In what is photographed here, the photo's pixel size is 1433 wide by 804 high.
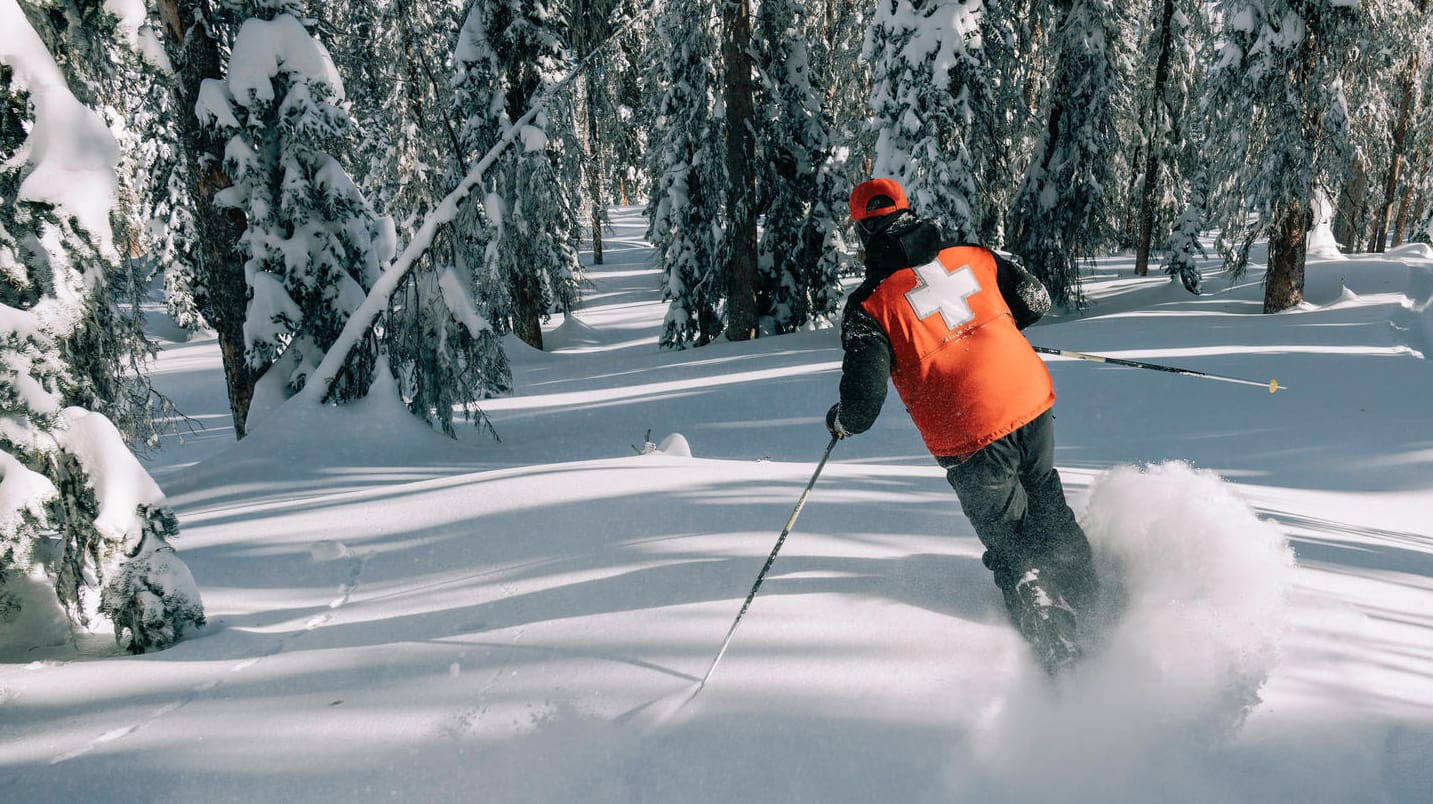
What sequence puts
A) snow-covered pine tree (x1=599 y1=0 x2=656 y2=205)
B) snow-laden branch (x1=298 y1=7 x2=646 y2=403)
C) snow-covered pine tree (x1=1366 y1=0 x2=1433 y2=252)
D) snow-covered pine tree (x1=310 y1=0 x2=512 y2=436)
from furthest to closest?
snow-covered pine tree (x1=1366 y1=0 x2=1433 y2=252)
snow-covered pine tree (x1=599 y1=0 x2=656 y2=205)
snow-covered pine tree (x1=310 y1=0 x2=512 y2=436)
snow-laden branch (x1=298 y1=7 x2=646 y2=403)

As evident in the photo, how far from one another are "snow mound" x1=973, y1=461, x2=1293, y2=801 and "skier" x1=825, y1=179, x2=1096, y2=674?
0.96 feet

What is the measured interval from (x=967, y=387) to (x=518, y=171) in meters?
7.26

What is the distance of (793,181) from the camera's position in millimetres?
20109

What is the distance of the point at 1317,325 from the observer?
1295cm

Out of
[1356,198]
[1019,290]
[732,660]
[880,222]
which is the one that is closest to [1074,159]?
[1019,290]

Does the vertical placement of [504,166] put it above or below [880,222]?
above

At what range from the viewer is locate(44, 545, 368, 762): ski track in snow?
306 centimetres

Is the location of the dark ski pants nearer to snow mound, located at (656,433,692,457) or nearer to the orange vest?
the orange vest

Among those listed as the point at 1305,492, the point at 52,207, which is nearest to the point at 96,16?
the point at 52,207

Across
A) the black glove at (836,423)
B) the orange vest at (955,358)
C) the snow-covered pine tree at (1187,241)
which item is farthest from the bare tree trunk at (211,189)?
the snow-covered pine tree at (1187,241)

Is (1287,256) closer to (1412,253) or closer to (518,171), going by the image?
(518,171)

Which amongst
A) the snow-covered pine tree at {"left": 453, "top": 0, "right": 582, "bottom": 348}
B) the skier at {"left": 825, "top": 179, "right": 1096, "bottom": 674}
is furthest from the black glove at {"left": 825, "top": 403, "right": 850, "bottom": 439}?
the snow-covered pine tree at {"left": 453, "top": 0, "right": 582, "bottom": 348}

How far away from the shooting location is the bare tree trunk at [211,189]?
9398 mm

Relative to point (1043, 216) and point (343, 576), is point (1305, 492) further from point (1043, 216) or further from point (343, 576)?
point (1043, 216)
